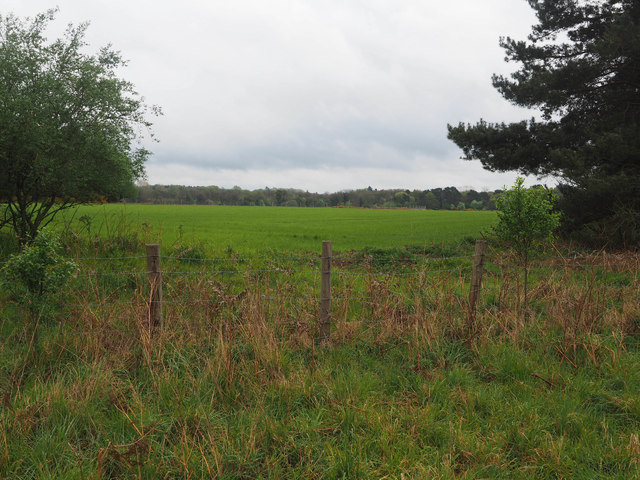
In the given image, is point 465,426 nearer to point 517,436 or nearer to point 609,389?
point 517,436

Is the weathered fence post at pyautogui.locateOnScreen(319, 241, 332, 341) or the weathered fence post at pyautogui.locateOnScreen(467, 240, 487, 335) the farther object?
the weathered fence post at pyautogui.locateOnScreen(467, 240, 487, 335)

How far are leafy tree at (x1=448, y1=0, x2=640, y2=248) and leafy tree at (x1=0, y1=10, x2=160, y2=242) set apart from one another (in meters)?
14.3

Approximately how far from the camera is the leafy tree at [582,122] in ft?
45.9

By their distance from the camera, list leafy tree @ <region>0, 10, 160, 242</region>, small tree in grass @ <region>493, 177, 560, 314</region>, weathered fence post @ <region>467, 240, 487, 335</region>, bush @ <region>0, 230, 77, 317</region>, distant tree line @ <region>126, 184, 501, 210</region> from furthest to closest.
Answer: distant tree line @ <region>126, 184, 501, 210</region> < leafy tree @ <region>0, 10, 160, 242</region> < small tree in grass @ <region>493, 177, 560, 314</region> < weathered fence post @ <region>467, 240, 487, 335</region> < bush @ <region>0, 230, 77, 317</region>

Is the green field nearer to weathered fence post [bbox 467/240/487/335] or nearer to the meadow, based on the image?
the meadow

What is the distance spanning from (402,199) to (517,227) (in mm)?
118429

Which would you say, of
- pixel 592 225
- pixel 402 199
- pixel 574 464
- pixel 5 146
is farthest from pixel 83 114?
pixel 402 199

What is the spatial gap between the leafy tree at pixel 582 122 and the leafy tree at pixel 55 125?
14.3 meters

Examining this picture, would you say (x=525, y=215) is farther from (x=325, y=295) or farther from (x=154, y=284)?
(x=154, y=284)

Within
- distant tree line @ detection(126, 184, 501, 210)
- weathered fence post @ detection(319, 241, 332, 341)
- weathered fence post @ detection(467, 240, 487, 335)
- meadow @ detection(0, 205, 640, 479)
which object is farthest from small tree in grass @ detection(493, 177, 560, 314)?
distant tree line @ detection(126, 184, 501, 210)

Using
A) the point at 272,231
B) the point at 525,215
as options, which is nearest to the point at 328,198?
the point at 272,231

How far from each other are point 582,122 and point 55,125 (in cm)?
2017

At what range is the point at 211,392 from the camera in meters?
4.45

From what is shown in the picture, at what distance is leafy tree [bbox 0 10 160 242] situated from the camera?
11.5 meters
